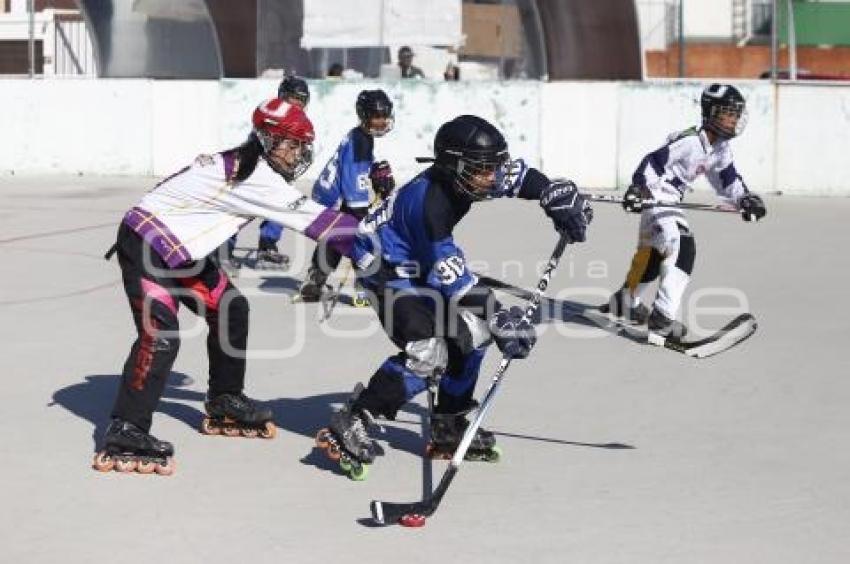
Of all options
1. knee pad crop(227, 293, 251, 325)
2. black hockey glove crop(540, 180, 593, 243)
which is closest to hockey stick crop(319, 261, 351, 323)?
knee pad crop(227, 293, 251, 325)

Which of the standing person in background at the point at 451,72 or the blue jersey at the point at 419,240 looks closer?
the blue jersey at the point at 419,240

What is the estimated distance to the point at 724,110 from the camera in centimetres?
920

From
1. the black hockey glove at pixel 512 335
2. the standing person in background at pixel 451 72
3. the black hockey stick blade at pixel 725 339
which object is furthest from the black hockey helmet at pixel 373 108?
the standing person in background at pixel 451 72

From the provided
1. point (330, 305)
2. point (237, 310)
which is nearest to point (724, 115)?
point (330, 305)

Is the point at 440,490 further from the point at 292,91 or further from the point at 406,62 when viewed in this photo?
the point at 406,62

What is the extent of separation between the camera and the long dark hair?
6168 mm

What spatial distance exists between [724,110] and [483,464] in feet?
11.9

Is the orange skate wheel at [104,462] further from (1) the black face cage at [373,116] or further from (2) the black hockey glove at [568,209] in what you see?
(1) the black face cage at [373,116]

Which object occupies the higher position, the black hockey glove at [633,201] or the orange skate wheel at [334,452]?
the black hockey glove at [633,201]

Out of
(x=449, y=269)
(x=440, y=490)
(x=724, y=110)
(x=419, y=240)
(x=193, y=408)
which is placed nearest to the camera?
(x=440, y=490)

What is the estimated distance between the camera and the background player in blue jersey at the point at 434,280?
6.04m

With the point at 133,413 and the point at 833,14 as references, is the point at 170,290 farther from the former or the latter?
the point at 833,14

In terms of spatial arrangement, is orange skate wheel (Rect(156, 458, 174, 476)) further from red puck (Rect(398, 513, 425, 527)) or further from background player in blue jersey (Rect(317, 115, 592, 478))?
red puck (Rect(398, 513, 425, 527))

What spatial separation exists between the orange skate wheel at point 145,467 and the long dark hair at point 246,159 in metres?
1.17
